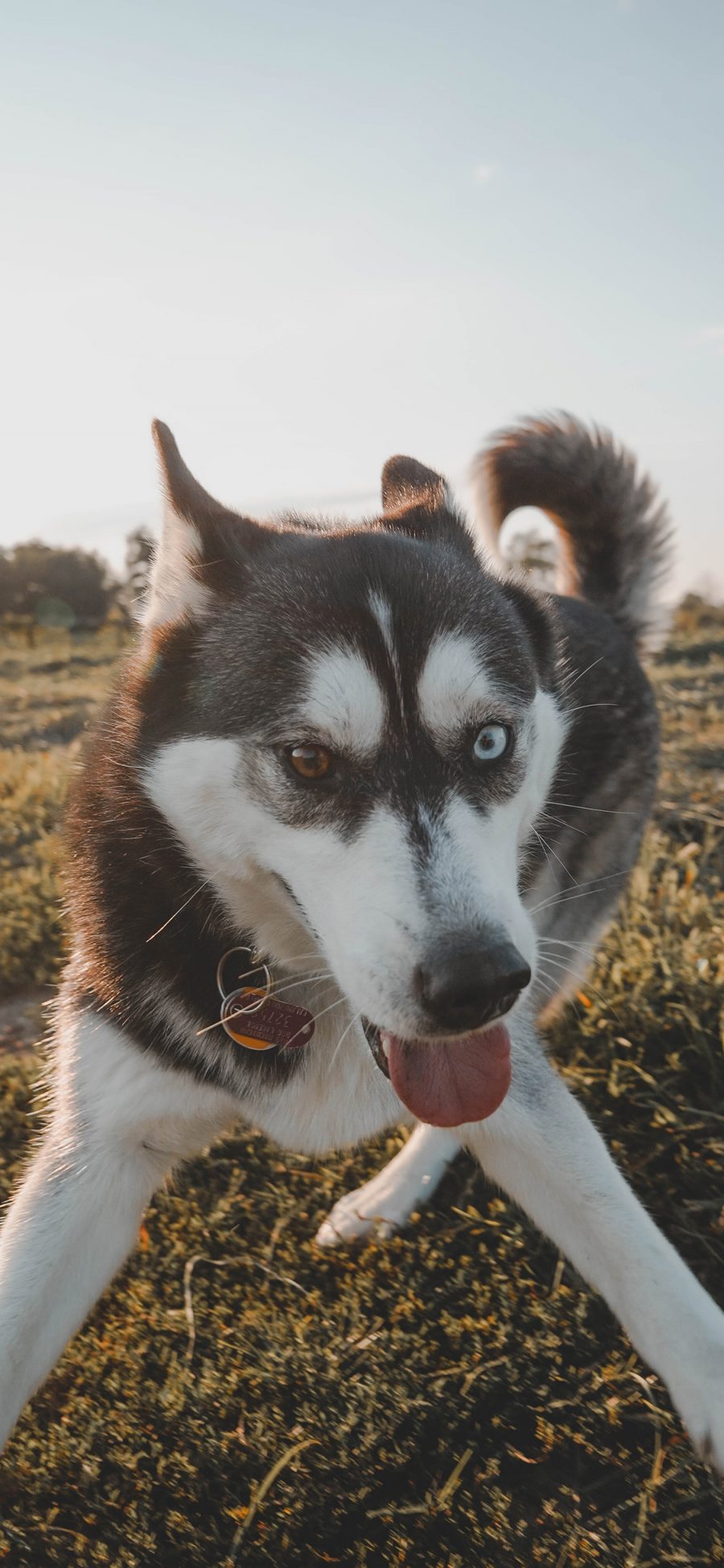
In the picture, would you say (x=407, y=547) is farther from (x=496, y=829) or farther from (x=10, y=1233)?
(x=10, y=1233)

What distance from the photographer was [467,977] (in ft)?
5.11

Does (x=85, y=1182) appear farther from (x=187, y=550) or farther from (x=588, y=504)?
(x=588, y=504)

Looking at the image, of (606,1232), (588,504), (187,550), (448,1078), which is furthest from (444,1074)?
(588,504)

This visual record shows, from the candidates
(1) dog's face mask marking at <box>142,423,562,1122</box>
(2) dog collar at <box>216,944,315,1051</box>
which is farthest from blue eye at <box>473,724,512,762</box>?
(2) dog collar at <box>216,944,315,1051</box>

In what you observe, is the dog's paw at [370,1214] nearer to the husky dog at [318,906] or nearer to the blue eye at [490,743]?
the husky dog at [318,906]

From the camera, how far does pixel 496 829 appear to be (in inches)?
72.7

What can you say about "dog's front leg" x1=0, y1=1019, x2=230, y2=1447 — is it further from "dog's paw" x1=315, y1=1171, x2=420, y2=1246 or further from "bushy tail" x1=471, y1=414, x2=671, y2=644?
"bushy tail" x1=471, y1=414, x2=671, y2=644

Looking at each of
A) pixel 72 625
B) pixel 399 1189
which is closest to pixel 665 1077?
pixel 399 1189

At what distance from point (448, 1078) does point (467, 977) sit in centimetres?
36

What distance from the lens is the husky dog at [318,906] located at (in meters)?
1.72

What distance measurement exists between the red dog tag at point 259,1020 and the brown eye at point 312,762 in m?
0.52

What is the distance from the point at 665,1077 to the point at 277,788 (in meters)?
1.56

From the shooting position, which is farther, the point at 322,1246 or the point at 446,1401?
the point at 322,1246

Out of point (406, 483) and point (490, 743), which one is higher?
point (406, 483)
